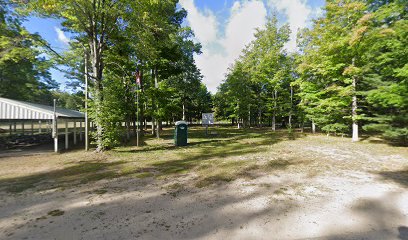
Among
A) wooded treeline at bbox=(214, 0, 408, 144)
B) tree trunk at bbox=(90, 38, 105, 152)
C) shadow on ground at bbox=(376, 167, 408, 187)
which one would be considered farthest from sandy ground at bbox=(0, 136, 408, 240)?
wooded treeline at bbox=(214, 0, 408, 144)

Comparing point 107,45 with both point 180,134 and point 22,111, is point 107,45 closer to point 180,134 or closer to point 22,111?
point 22,111

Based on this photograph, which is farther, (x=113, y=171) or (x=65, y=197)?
(x=113, y=171)

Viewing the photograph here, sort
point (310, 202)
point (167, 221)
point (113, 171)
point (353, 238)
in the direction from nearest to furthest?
point (353, 238)
point (167, 221)
point (310, 202)
point (113, 171)

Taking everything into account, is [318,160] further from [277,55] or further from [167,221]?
[277,55]

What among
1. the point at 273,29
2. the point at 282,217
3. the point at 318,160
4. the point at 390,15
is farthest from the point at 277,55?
the point at 282,217

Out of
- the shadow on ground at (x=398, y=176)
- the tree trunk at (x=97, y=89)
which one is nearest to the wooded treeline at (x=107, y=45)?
the tree trunk at (x=97, y=89)

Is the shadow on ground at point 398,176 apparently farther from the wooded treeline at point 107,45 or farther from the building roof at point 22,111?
the building roof at point 22,111

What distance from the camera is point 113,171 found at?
7535 mm

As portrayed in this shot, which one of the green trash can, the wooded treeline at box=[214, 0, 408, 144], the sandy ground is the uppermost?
the wooded treeline at box=[214, 0, 408, 144]

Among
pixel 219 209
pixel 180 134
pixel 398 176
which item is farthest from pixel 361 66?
pixel 219 209

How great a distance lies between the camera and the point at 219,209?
167 inches

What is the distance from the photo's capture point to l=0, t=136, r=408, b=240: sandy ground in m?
3.38

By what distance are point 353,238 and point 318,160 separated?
20.0 ft

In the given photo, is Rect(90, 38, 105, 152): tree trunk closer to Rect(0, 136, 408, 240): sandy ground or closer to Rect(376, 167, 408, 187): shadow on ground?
Rect(0, 136, 408, 240): sandy ground
